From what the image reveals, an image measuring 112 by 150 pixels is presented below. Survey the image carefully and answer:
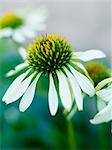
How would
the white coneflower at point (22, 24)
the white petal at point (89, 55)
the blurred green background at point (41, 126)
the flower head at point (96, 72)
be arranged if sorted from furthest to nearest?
the white coneflower at point (22, 24) < the blurred green background at point (41, 126) < the flower head at point (96, 72) < the white petal at point (89, 55)

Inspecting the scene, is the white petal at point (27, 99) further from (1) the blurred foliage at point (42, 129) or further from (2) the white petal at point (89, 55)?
(1) the blurred foliage at point (42, 129)

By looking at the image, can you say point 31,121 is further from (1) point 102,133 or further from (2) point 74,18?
(2) point 74,18

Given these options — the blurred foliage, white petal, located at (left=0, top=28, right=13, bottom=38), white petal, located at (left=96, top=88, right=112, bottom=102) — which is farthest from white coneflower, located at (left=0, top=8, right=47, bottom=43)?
Answer: white petal, located at (left=96, top=88, right=112, bottom=102)

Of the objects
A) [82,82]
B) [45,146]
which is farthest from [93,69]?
[45,146]

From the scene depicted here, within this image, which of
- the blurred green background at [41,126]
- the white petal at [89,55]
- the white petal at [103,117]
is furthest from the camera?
the blurred green background at [41,126]

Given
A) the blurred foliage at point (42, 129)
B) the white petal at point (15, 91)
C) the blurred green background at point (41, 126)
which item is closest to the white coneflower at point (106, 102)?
the white petal at point (15, 91)

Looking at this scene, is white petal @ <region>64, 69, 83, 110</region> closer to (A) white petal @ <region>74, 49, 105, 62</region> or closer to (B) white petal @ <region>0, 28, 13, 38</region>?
(A) white petal @ <region>74, 49, 105, 62</region>

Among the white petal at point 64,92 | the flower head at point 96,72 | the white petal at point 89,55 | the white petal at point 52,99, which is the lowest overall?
the flower head at point 96,72
